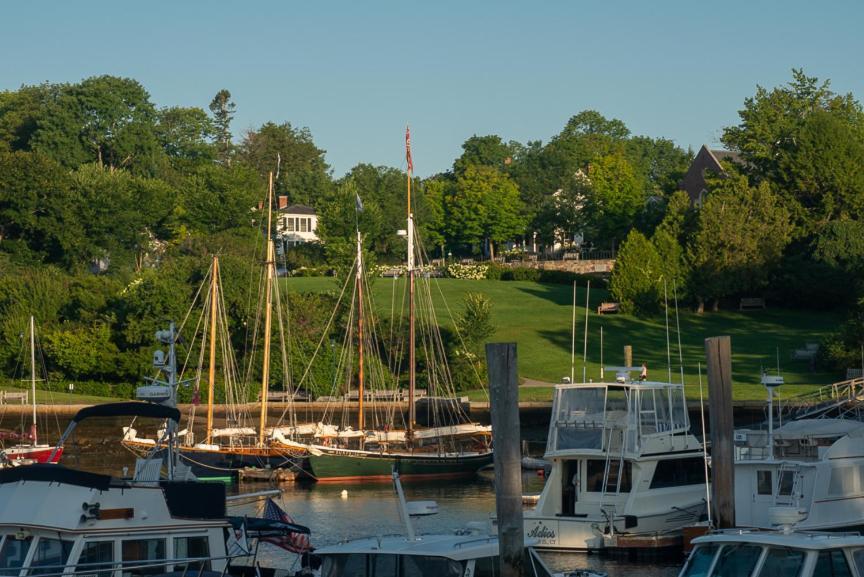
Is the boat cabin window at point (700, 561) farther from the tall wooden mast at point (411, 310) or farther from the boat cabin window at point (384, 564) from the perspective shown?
the tall wooden mast at point (411, 310)

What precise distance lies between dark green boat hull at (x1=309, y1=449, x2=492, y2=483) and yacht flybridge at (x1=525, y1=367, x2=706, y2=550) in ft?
55.1

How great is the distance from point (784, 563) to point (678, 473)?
1648 centimetres

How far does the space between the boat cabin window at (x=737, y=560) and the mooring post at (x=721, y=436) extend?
669cm

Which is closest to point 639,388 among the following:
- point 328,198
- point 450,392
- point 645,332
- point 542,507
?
point 542,507

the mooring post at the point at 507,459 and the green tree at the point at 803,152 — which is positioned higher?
the green tree at the point at 803,152

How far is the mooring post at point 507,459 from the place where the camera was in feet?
58.3

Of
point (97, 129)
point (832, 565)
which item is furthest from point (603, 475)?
point (97, 129)

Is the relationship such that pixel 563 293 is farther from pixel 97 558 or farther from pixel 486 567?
pixel 97 558

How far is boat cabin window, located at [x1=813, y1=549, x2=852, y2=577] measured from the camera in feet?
55.5

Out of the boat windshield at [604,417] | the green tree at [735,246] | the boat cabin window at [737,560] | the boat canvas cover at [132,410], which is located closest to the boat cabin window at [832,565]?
the boat cabin window at [737,560]

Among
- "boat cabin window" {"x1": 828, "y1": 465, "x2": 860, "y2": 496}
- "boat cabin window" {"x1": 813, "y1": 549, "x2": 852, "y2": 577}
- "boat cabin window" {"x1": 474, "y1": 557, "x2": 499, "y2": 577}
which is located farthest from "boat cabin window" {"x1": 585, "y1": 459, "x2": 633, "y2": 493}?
"boat cabin window" {"x1": 813, "y1": 549, "x2": 852, "y2": 577}

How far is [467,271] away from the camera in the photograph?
346 feet

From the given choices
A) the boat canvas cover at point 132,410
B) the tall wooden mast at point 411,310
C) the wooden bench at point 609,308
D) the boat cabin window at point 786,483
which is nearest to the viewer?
the boat canvas cover at point 132,410

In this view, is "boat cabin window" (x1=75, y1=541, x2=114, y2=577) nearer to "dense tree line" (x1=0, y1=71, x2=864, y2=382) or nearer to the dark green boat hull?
the dark green boat hull
